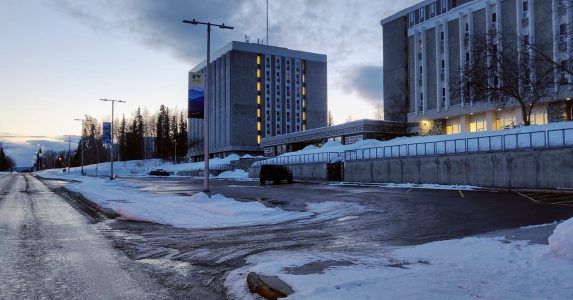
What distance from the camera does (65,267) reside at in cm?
733

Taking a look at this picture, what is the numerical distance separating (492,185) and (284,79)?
301ft

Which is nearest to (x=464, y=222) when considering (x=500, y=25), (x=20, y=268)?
(x=20, y=268)

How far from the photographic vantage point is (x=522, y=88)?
145 ft

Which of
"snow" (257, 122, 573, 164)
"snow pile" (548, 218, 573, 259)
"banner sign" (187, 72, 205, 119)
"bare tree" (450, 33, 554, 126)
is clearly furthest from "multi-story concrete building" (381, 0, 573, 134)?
"snow pile" (548, 218, 573, 259)

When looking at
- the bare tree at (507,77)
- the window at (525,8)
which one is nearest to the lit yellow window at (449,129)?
the bare tree at (507,77)

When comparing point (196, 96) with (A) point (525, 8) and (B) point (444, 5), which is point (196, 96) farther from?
(B) point (444, 5)

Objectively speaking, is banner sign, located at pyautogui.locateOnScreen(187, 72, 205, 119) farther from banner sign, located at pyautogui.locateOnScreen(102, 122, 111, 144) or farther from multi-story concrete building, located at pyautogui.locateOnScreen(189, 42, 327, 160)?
multi-story concrete building, located at pyautogui.locateOnScreen(189, 42, 327, 160)

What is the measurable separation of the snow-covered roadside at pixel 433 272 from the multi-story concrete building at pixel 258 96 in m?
100

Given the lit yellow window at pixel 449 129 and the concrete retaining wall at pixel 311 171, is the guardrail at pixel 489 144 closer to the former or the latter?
the concrete retaining wall at pixel 311 171

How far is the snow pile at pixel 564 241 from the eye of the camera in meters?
6.85

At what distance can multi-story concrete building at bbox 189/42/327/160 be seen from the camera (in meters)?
108

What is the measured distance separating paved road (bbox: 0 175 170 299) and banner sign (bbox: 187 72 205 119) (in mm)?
10886

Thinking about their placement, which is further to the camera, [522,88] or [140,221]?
[522,88]

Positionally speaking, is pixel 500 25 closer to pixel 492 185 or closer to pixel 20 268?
pixel 492 185
